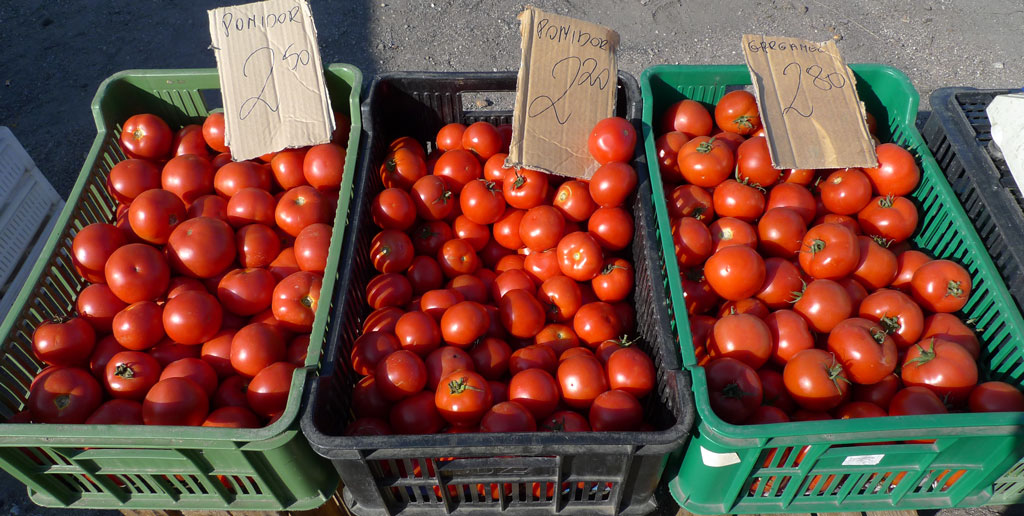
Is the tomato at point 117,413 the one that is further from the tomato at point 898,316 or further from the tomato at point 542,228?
the tomato at point 898,316

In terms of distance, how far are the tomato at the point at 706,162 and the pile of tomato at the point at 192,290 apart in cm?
133

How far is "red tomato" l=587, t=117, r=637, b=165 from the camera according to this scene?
221 centimetres

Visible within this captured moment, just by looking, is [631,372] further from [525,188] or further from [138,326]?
[138,326]

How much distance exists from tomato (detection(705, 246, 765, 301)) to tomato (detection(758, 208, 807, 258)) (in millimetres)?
198

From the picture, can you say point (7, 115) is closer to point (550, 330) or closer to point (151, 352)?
point (151, 352)

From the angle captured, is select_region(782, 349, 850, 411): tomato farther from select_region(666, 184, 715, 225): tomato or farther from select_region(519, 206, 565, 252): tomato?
select_region(519, 206, 565, 252): tomato

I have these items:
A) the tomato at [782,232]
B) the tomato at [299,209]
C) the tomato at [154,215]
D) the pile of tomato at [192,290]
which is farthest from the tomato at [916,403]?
the tomato at [154,215]

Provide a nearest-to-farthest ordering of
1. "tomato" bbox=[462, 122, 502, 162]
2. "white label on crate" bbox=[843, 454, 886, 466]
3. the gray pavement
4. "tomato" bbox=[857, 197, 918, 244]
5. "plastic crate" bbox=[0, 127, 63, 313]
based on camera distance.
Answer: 1. "white label on crate" bbox=[843, 454, 886, 466]
2. "tomato" bbox=[857, 197, 918, 244]
3. "tomato" bbox=[462, 122, 502, 162]
4. "plastic crate" bbox=[0, 127, 63, 313]
5. the gray pavement

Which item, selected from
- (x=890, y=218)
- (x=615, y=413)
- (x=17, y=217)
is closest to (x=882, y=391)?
(x=890, y=218)

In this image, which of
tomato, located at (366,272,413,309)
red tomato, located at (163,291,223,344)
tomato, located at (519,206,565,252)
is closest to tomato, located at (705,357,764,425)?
tomato, located at (519,206,565,252)

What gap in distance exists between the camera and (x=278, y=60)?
2.46 meters

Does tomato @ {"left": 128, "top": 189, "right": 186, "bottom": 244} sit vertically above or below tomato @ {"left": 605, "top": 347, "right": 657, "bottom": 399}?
above

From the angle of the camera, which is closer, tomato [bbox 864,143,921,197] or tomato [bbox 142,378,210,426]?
tomato [bbox 142,378,210,426]

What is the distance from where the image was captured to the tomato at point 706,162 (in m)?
2.29
